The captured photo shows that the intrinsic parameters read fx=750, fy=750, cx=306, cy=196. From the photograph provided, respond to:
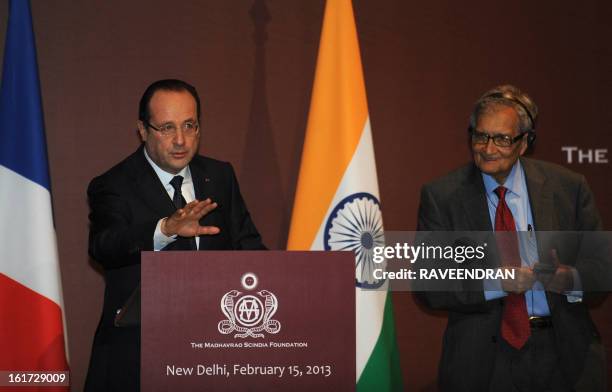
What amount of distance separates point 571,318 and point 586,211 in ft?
1.28

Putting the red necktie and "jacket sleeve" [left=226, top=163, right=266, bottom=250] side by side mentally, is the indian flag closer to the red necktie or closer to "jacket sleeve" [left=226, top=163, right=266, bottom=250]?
"jacket sleeve" [left=226, top=163, right=266, bottom=250]

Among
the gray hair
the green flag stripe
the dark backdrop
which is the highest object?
the dark backdrop

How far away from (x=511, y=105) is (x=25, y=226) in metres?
2.13

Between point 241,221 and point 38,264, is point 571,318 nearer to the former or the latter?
point 241,221

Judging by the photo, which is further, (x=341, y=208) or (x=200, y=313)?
(x=341, y=208)

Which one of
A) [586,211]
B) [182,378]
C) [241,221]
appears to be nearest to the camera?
[182,378]

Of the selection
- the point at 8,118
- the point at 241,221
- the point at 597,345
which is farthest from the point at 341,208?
the point at 8,118

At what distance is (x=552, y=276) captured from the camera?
2457 millimetres

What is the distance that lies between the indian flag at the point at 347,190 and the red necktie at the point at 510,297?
781 millimetres

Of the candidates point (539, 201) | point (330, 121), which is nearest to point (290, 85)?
point (330, 121)

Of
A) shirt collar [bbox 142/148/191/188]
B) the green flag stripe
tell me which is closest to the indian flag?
the green flag stripe

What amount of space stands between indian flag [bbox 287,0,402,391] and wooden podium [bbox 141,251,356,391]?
1.41 m

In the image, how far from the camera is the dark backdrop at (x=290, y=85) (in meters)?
4.00

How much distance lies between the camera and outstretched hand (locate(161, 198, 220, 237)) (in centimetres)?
229
